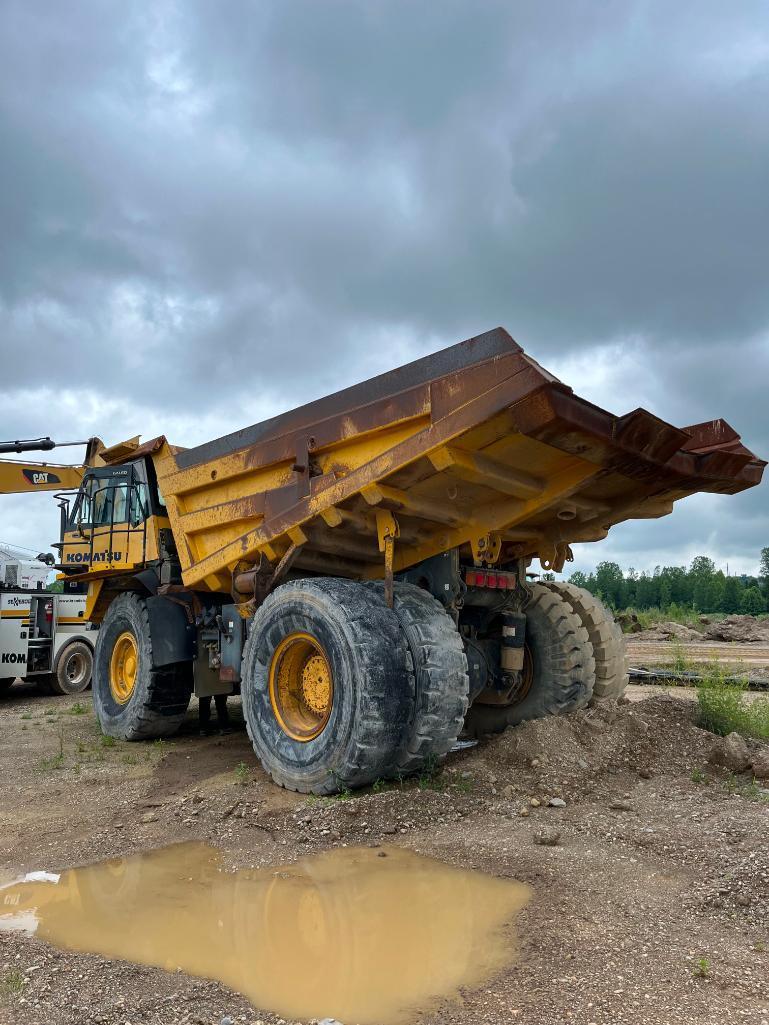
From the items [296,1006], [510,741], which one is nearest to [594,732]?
[510,741]

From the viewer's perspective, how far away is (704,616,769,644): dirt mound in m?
25.2

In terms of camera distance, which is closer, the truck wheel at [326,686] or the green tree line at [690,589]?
the truck wheel at [326,686]

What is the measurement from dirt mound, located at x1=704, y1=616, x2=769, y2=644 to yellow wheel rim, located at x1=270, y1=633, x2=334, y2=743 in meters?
22.1

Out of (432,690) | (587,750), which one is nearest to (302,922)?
(432,690)

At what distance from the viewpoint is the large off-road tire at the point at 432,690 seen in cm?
540

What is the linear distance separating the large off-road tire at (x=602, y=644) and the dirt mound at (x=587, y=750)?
764 mm

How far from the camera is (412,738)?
5457mm

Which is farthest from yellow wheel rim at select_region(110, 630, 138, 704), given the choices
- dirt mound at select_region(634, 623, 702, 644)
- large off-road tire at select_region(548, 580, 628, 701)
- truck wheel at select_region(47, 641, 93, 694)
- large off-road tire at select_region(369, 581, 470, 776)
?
dirt mound at select_region(634, 623, 702, 644)

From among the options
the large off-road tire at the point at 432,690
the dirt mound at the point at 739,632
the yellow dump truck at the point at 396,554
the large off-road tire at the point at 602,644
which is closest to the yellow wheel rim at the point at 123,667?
the yellow dump truck at the point at 396,554

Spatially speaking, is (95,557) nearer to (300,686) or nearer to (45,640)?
(300,686)

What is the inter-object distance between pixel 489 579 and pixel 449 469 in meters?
1.63

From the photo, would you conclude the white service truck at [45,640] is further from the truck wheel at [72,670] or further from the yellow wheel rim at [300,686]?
the yellow wheel rim at [300,686]

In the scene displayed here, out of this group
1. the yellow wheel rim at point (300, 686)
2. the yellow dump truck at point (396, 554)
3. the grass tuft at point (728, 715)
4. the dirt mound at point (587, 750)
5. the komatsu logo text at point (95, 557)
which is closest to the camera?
the yellow dump truck at point (396, 554)

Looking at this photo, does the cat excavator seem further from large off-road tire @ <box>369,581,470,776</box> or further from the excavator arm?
large off-road tire @ <box>369,581,470,776</box>
